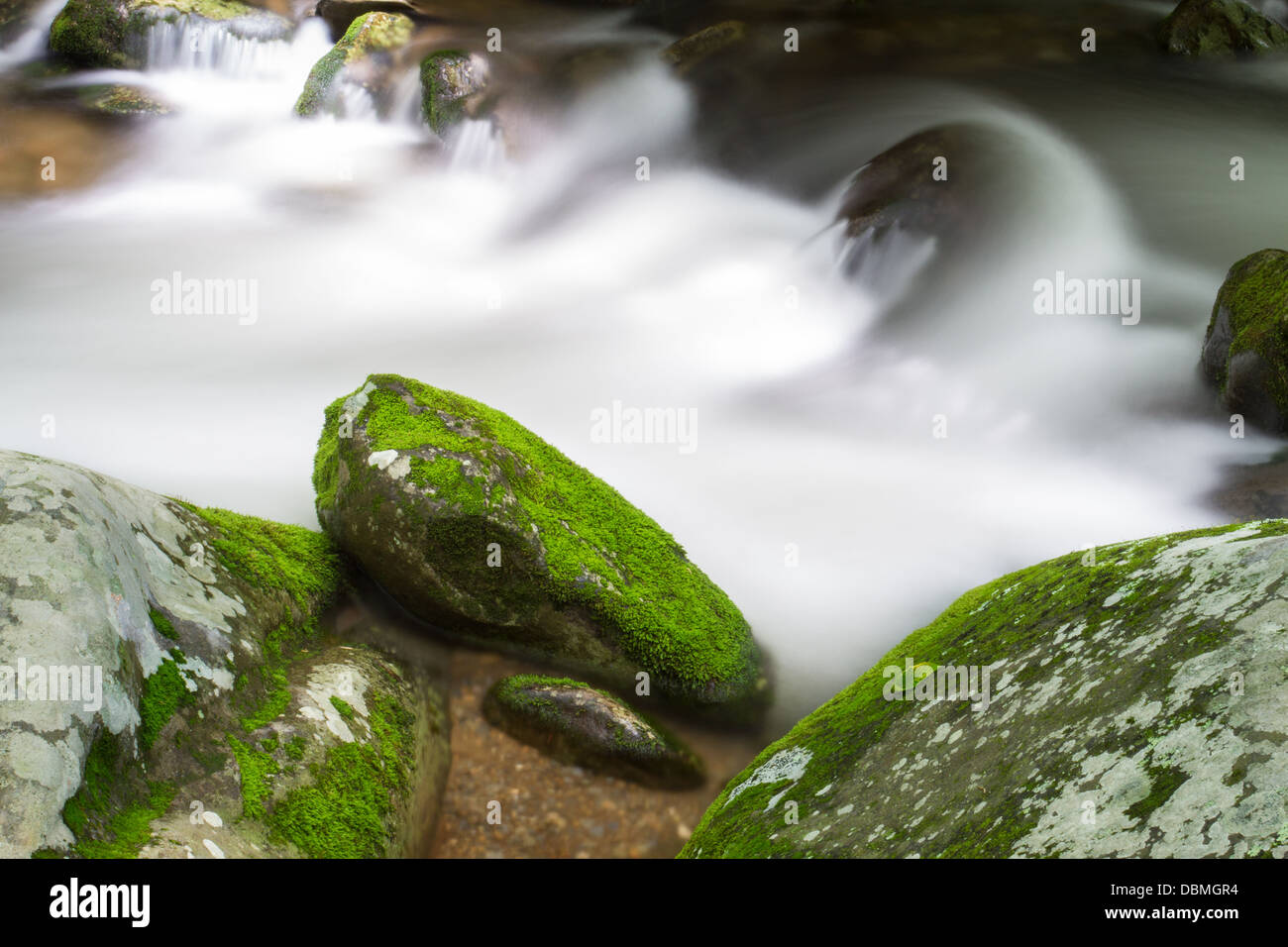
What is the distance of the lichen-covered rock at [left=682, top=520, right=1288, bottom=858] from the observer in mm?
2244

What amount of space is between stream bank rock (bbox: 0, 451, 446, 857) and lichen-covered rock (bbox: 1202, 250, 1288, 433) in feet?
23.0

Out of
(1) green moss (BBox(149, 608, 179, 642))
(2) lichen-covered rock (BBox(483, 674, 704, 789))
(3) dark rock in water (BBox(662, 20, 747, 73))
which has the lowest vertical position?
(2) lichen-covered rock (BBox(483, 674, 704, 789))

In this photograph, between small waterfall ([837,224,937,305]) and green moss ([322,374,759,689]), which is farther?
small waterfall ([837,224,937,305])

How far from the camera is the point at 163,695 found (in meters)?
4.07

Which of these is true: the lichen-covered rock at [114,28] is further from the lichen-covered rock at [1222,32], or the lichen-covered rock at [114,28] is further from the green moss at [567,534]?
the lichen-covered rock at [1222,32]

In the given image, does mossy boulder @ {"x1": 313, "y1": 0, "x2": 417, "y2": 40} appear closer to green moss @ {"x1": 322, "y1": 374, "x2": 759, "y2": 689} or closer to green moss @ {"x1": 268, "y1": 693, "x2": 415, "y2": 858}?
green moss @ {"x1": 322, "y1": 374, "x2": 759, "y2": 689}

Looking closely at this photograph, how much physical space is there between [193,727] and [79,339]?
25.4 ft

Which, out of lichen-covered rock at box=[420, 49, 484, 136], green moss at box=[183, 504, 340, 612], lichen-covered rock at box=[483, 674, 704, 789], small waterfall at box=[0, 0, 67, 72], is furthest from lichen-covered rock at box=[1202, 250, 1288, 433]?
small waterfall at box=[0, 0, 67, 72]

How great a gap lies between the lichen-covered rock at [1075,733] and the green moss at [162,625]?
246 centimetres

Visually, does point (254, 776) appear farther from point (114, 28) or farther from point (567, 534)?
point (114, 28)

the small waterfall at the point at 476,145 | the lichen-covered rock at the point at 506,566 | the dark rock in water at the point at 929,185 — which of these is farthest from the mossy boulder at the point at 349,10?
the lichen-covered rock at the point at 506,566

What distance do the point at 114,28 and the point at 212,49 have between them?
5.11ft

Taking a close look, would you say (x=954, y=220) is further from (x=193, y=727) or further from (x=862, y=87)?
(x=193, y=727)

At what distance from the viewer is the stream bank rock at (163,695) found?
3.39 metres
